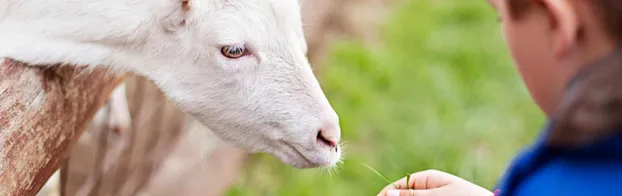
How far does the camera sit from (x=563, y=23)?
1.08 m

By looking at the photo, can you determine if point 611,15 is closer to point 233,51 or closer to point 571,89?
point 571,89

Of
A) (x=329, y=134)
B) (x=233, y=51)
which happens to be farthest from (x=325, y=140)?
(x=233, y=51)

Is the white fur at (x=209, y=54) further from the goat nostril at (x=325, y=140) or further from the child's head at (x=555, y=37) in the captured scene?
the child's head at (x=555, y=37)

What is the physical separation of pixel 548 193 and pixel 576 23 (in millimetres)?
173

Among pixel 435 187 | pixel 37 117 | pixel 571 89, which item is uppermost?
pixel 37 117

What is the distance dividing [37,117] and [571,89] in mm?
1040

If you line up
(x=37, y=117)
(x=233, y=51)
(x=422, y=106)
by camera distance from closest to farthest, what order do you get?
(x=37, y=117) → (x=233, y=51) → (x=422, y=106)

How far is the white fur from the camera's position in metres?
1.89

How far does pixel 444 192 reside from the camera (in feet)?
4.92

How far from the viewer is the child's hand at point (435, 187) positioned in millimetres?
1501

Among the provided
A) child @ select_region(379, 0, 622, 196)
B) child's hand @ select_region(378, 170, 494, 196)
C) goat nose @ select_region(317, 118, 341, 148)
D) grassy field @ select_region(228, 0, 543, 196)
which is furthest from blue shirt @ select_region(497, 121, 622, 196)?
grassy field @ select_region(228, 0, 543, 196)

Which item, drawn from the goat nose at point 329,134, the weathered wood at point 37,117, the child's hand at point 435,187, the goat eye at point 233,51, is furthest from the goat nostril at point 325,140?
the weathered wood at point 37,117

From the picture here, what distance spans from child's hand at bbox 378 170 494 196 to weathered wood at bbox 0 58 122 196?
0.58m

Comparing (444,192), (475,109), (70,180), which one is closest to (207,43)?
(444,192)
